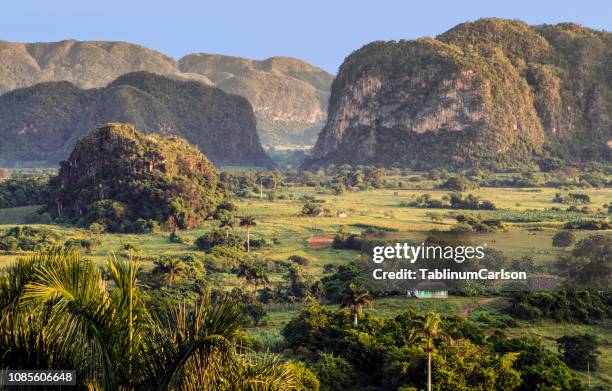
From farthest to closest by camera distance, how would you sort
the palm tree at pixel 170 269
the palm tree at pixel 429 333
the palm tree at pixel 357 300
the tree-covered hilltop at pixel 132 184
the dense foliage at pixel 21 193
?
the dense foliage at pixel 21 193 < the tree-covered hilltop at pixel 132 184 < the palm tree at pixel 170 269 < the palm tree at pixel 357 300 < the palm tree at pixel 429 333

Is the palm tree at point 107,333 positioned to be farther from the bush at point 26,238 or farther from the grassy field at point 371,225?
the bush at point 26,238

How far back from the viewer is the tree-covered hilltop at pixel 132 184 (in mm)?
84250

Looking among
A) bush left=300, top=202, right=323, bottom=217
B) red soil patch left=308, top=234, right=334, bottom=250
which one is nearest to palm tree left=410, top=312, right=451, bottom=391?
red soil patch left=308, top=234, right=334, bottom=250

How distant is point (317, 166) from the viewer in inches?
7308

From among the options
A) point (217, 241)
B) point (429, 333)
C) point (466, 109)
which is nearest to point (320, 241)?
point (217, 241)

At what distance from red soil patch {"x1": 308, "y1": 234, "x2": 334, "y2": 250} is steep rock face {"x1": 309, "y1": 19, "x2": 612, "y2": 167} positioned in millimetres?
94381

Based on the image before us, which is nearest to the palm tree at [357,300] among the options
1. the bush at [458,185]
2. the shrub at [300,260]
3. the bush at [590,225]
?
the shrub at [300,260]

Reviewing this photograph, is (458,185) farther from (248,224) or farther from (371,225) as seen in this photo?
(248,224)

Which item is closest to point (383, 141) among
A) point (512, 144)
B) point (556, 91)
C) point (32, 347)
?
point (512, 144)

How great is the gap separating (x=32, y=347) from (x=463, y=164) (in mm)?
159820

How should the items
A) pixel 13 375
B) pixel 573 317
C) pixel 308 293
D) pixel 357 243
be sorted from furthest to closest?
pixel 357 243, pixel 308 293, pixel 573 317, pixel 13 375

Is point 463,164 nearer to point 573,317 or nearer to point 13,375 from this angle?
point 573,317

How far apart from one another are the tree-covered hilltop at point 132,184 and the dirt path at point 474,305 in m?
45.4

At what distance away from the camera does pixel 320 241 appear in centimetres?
7256
